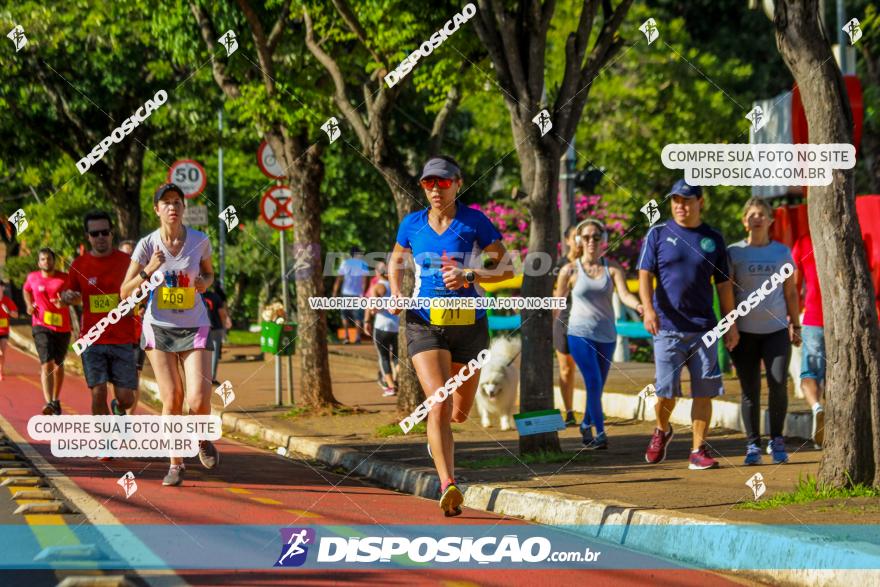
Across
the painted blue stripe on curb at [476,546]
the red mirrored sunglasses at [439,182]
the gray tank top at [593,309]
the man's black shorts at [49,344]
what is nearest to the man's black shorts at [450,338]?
the red mirrored sunglasses at [439,182]

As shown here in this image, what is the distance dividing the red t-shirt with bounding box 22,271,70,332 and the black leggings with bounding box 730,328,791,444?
7618mm

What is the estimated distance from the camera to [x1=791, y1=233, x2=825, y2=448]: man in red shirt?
1175 cm

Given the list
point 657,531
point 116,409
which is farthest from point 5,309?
point 657,531

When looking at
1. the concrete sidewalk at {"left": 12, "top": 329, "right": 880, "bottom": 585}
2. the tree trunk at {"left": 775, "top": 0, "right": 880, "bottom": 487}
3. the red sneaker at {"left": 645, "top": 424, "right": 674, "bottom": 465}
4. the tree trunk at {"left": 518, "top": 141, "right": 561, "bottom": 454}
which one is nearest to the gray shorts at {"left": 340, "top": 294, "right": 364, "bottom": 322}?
the concrete sidewalk at {"left": 12, "top": 329, "right": 880, "bottom": 585}

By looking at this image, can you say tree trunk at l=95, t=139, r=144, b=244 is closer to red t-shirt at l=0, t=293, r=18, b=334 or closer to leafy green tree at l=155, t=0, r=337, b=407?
red t-shirt at l=0, t=293, r=18, b=334

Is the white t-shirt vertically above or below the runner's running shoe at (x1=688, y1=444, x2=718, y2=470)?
above

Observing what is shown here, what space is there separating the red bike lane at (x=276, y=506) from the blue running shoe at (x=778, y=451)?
8.40 ft

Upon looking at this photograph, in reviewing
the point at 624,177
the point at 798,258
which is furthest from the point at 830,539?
the point at 624,177

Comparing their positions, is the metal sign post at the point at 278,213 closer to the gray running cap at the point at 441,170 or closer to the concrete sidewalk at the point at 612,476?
the concrete sidewalk at the point at 612,476

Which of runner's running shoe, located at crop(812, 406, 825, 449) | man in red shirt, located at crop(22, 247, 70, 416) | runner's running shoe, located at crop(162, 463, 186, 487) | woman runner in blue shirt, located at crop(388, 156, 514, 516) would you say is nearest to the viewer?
woman runner in blue shirt, located at crop(388, 156, 514, 516)

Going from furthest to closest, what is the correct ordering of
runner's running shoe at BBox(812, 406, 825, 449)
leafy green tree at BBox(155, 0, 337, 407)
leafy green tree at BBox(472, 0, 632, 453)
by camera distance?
leafy green tree at BBox(155, 0, 337, 407)
runner's running shoe at BBox(812, 406, 825, 449)
leafy green tree at BBox(472, 0, 632, 453)

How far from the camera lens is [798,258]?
1209 cm

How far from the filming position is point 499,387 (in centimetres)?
1438

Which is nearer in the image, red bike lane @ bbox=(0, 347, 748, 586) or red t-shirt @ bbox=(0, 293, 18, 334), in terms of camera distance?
red bike lane @ bbox=(0, 347, 748, 586)
